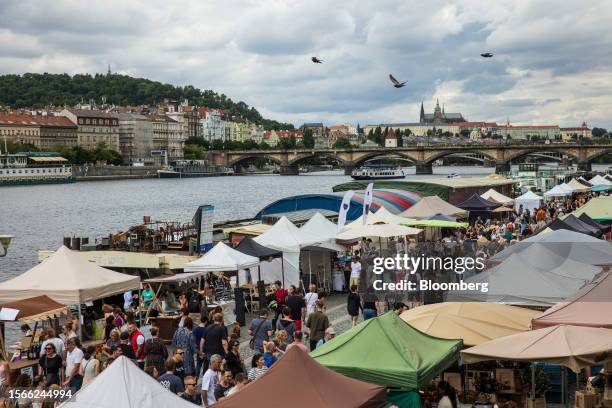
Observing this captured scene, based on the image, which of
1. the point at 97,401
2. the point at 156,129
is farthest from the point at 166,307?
the point at 156,129

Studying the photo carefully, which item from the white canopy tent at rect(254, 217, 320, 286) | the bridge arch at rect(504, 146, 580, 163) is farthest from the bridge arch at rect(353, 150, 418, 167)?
the white canopy tent at rect(254, 217, 320, 286)

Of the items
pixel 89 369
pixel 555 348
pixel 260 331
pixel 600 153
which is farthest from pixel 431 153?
pixel 555 348

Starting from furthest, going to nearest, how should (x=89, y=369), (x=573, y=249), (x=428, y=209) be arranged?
(x=428, y=209) → (x=573, y=249) → (x=89, y=369)

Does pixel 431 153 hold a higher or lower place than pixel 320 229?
higher

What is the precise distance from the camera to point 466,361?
9.40 m

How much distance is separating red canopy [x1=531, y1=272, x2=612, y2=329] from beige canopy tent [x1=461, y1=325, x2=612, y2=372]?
28.6 inches

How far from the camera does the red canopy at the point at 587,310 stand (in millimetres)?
10203

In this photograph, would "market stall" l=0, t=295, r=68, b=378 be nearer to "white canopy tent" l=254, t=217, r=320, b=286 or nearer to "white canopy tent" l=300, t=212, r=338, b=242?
"white canopy tent" l=254, t=217, r=320, b=286

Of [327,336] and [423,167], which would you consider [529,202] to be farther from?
[423,167]

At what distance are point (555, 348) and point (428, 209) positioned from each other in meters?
18.1

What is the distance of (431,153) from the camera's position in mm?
133500

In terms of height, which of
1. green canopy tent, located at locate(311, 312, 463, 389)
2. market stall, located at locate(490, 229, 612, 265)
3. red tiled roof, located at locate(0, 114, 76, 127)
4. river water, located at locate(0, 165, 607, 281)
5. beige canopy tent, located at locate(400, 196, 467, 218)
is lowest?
river water, located at locate(0, 165, 607, 281)

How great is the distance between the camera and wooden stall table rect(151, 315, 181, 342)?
15320 millimetres

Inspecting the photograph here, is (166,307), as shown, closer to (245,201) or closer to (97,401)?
(97,401)
